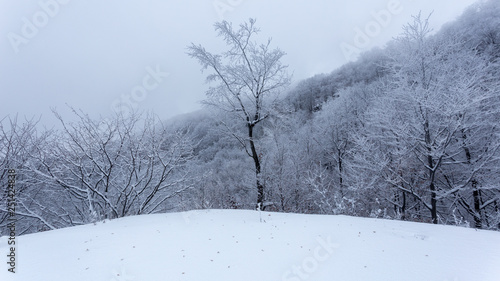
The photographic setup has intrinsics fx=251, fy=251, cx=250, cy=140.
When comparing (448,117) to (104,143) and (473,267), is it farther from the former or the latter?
Result: (104,143)

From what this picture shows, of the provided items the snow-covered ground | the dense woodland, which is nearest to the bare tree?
the dense woodland

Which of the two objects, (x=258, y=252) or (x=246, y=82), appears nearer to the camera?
(x=258, y=252)

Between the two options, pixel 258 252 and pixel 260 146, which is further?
pixel 260 146

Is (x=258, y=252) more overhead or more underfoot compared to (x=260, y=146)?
more underfoot

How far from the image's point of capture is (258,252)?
4.51 m

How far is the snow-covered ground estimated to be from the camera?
12.2ft

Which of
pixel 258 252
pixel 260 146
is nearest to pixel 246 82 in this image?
pixel 260 146

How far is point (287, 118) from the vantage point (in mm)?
11094

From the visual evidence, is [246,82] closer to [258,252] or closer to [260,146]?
[260,146]

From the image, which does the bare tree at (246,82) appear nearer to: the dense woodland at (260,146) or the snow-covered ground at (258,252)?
the dense woodland at (260,146)

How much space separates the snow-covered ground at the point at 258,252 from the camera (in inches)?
147

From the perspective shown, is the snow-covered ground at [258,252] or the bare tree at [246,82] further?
the bare tree at [246,82]

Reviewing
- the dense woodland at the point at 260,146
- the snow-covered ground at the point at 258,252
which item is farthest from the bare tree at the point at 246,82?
the snow-covered ground at the point at 258,252

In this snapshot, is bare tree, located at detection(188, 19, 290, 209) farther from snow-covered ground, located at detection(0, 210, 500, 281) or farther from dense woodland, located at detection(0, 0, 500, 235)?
snow-covered ground, located at detection(0, 210, 500, 281)
